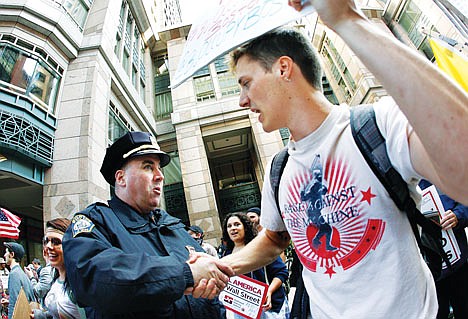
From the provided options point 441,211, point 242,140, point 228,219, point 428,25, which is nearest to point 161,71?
point 242,140

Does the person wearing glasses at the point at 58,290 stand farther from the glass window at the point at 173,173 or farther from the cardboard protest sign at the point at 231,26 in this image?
the glass window at the point at 173,173

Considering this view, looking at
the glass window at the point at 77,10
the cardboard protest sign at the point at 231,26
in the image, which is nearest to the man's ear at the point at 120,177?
the cardboard protest sign at the point at 231,26

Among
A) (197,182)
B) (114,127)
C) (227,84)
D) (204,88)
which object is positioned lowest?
(197,182)

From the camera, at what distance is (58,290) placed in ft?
9.23

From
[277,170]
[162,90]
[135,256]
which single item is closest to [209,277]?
[135,256]

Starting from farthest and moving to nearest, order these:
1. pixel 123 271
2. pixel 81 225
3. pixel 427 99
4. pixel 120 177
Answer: pixel 120 177
pixel 81 225
pixel 123 271
pixel 427 99

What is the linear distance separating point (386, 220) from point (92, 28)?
13091 millimetres

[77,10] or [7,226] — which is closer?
[7,226]

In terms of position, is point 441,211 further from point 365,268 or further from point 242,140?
point 242,140

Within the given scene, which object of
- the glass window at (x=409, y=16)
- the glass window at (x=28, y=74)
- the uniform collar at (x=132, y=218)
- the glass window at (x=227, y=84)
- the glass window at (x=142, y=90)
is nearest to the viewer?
the uniform collar at (x=132, y=218)

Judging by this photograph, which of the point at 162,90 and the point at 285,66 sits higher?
Result: the point at 162,90

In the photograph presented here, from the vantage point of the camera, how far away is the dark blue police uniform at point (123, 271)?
1.29 metres

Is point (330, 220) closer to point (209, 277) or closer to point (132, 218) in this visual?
point (209, 277)

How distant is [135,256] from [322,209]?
3.18 ft
